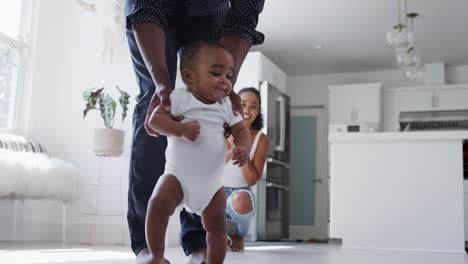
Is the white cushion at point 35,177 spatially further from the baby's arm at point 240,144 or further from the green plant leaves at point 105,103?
the baby's arm at point 240,144

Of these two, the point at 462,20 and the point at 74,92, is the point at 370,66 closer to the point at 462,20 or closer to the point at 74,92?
the point at 462,20

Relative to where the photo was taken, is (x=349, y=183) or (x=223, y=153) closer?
(x=223, y=153)

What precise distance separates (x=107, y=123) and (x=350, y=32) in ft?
11.5

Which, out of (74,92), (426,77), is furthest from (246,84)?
(426,77)

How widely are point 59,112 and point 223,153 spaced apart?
3.34m

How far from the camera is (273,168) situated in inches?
243

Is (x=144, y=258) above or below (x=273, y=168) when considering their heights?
below

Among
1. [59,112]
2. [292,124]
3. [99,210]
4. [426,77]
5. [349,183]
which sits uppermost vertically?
[426,77]

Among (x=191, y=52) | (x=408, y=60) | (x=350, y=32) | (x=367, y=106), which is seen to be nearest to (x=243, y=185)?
(x=191, y=52)

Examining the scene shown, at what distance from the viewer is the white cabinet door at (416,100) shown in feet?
23.4

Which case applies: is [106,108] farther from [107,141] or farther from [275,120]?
[275,120]

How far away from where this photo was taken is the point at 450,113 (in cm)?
702

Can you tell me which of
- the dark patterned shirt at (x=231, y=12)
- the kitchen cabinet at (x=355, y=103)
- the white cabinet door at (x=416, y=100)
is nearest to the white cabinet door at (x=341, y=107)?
the kitchen cabinet at (x=355, y=103)

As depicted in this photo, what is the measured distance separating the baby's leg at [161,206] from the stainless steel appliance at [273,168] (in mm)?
4740
